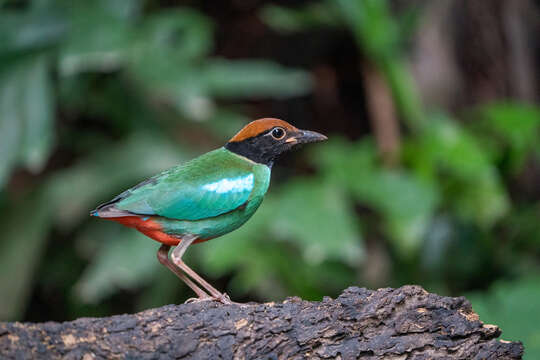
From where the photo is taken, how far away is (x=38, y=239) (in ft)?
26.2

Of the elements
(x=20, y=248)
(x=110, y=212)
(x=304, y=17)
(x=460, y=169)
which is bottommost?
(x=20, y=248)

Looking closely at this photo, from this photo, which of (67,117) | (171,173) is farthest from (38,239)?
(171,173)

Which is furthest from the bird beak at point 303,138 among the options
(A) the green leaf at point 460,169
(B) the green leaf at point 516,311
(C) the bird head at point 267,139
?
(A) the green leaf at point 460,169

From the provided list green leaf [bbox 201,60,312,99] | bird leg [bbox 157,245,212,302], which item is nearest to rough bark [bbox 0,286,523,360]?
bird leg [bbox 157,245,212,302]

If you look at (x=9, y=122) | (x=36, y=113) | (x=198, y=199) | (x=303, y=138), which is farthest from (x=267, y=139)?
(x=9, y=122)

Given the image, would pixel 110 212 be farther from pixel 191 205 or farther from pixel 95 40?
pixel 95 40

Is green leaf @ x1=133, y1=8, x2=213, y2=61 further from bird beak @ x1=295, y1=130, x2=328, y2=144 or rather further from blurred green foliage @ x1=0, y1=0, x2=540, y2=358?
bird beak @ x1=295, y1=130, x2=328, y2=144

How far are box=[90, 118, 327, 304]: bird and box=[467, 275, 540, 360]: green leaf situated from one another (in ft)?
8.50

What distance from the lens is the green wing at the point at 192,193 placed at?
3.64m

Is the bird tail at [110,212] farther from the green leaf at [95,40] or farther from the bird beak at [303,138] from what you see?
the green leaf at [95,40]

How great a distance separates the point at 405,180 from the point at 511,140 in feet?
4.45

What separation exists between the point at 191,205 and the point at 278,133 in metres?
0.71

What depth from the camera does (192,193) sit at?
12.2ft

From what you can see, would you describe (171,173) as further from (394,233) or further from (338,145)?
(338,145)
